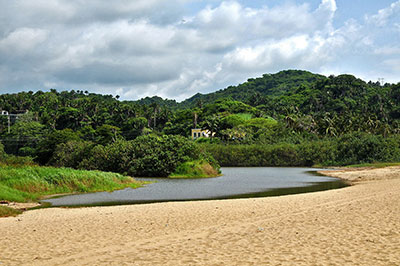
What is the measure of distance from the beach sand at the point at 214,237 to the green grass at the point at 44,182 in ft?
36.7

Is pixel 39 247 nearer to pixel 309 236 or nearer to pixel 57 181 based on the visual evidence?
pixel 309 236

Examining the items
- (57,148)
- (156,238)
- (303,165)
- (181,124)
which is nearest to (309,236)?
(156,238)

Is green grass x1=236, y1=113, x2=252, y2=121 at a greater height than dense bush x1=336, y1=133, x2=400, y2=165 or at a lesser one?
greater

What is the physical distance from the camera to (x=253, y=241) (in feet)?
44.9

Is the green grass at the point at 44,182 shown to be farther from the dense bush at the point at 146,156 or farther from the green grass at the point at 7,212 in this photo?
the dense bush at the point at 146,156

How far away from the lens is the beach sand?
11.6m

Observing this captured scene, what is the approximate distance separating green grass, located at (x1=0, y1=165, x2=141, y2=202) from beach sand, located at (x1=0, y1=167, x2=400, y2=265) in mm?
11198

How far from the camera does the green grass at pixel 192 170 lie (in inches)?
2488

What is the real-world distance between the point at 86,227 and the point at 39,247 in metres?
4.08

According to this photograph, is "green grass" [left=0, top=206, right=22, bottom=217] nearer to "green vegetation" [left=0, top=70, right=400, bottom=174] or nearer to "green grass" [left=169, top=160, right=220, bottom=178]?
"green vegetation" [left=0, top=70, right=400, bottom=174]

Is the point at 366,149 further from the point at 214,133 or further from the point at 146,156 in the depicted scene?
the point at 214,133

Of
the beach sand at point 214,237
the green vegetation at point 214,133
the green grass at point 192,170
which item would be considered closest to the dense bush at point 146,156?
the green vegetation at point 214,133

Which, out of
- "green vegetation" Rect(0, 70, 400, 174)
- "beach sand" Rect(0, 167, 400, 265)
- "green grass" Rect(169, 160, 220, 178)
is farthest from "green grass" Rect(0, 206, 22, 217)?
"green grass" Rect(169, 160, 220, 178)

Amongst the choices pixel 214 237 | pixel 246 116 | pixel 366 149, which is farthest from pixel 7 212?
pixel 246 116
